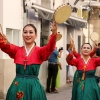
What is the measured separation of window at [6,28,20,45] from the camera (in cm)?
1243

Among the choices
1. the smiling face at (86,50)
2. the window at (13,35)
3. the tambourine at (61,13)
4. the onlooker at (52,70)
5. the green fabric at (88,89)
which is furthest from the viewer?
the onlooker at (52,70)

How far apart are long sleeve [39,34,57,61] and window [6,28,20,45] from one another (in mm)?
6103

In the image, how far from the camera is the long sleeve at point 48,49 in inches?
244

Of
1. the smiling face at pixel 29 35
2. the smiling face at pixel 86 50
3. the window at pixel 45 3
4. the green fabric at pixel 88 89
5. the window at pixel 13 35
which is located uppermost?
the window at pixel 45 3

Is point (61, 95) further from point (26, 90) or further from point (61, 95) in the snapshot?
point (26, 90)

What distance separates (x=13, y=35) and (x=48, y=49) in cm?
662

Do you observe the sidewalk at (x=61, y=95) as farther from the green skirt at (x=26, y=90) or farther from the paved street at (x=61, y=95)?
the green skirt at (x=26, y=90)

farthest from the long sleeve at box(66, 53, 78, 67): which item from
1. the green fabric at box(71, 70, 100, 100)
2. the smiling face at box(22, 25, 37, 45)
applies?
the smiling face at box(22, 25, 37, 45)

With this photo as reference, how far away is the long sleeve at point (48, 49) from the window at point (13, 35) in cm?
610

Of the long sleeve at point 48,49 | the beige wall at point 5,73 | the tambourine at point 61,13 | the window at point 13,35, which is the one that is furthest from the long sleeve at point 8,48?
the window at point 13,35

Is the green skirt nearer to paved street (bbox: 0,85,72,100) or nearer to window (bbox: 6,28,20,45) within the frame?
window (bbox: 6,28,20,45)

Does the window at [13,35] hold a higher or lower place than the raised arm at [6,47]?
higher

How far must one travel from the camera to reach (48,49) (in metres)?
6.25

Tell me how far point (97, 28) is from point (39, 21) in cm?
1193
